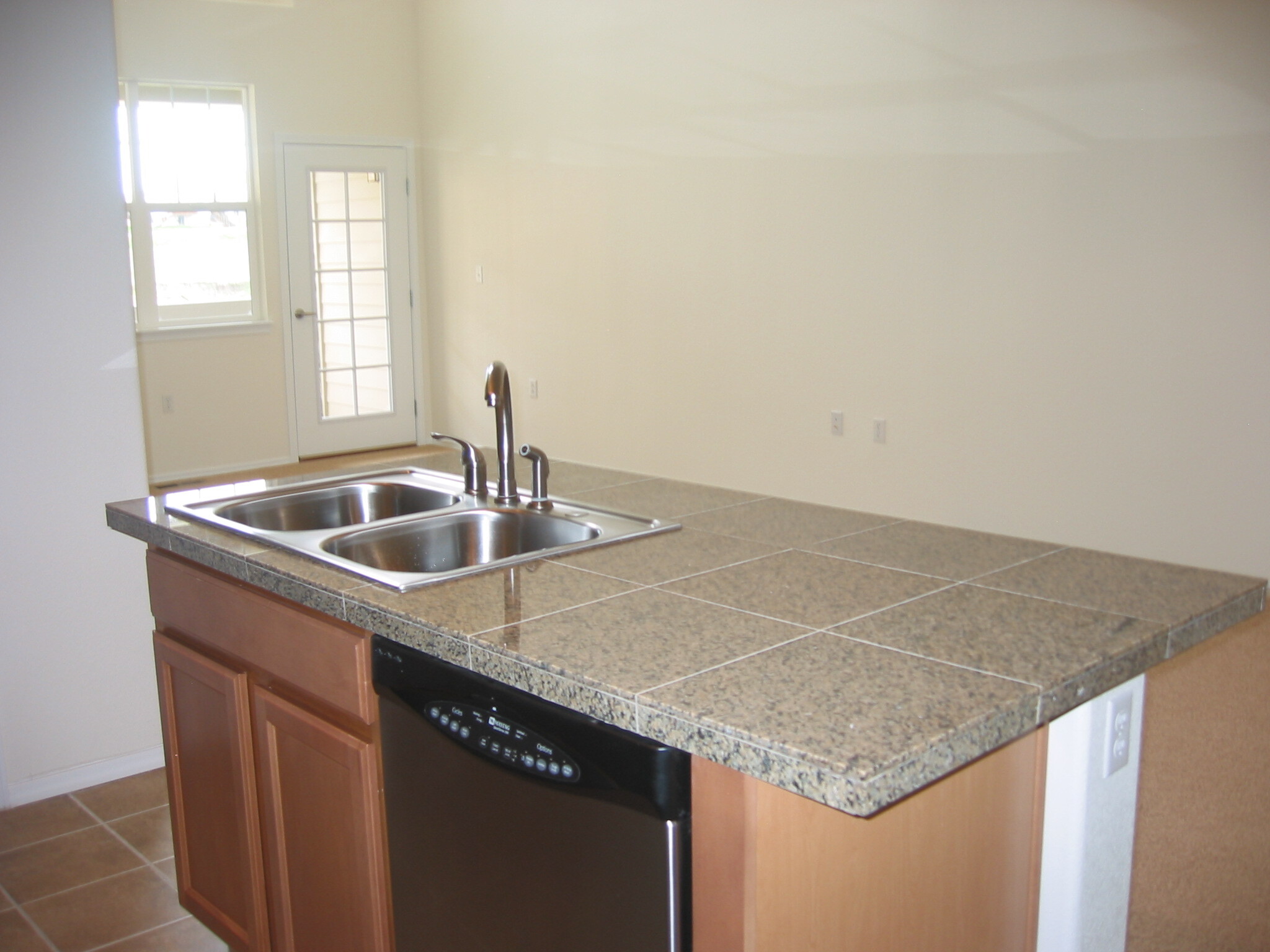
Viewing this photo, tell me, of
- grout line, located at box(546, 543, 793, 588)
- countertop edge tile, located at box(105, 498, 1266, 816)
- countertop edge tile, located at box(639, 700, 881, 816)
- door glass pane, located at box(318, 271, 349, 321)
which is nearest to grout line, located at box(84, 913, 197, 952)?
countertop edge tile, located at box(105, 498, 1266, 816)

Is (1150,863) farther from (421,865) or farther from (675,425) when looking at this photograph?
(675,425)

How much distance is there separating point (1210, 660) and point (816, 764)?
10.0ft

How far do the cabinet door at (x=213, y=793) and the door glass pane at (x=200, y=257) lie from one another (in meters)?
4.78

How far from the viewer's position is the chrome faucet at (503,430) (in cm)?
208

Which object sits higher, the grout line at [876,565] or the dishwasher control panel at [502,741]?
the grout line at [876,565]

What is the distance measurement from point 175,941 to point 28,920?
0.37m

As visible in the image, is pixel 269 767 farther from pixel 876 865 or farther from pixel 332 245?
pixel 332 245

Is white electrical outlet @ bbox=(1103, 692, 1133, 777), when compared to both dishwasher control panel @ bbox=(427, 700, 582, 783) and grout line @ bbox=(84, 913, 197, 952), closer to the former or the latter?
dishwasher control panel @ bbox=(427, 700, 582, 783)

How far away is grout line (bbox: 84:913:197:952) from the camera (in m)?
2.34

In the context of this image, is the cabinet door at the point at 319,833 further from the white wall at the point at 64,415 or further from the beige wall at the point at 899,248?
the beige wall at the point at 899,248

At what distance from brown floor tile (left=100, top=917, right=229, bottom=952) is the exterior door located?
496 centimetres

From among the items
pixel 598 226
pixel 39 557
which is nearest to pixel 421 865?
pixel 39 557

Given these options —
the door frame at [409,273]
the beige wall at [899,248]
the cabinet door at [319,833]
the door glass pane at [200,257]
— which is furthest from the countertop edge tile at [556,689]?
the door frame at [409,273]

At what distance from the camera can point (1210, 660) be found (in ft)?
11.6
